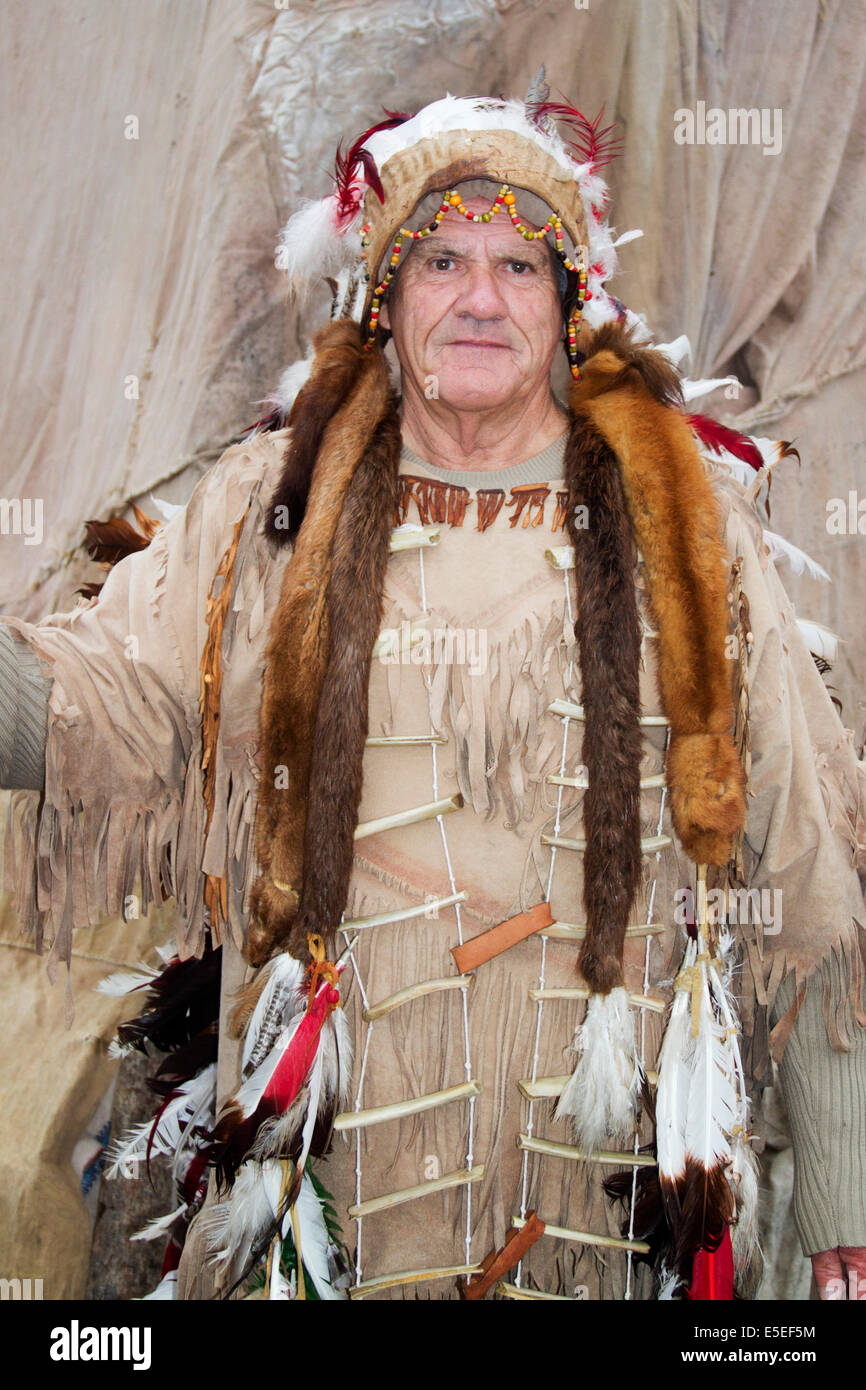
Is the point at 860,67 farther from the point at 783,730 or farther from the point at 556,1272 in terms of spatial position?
the point at 556,1272

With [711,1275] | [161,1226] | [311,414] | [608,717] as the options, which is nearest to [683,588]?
[608,717]

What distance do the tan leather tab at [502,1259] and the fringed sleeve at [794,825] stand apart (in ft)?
1.59

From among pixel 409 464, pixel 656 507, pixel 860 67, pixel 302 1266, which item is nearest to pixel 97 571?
pixel 409 464

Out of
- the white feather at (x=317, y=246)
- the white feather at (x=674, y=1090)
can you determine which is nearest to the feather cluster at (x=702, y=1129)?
the white feather at (x=674, y=1090)

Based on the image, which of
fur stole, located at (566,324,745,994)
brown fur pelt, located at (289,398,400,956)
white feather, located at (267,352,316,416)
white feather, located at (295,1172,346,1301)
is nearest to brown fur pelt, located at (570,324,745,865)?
fur stole, located at (566,324,745,994)

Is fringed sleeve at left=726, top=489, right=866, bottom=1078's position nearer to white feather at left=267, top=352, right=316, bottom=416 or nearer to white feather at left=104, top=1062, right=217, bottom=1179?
white feather at left=267, top=352, right=316, bottom=416

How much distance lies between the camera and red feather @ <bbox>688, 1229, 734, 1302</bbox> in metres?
1.64

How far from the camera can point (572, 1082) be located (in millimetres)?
1646

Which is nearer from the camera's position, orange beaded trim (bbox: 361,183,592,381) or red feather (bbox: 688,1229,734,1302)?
red feather (bbox: 688,1229,734,1302)

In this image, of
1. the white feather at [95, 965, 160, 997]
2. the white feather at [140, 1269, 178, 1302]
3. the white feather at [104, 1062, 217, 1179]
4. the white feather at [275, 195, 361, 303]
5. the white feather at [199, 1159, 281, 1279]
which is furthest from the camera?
the white feather at [95, 965, 160, 997]

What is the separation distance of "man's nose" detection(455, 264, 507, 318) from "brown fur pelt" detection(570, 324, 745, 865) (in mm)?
215

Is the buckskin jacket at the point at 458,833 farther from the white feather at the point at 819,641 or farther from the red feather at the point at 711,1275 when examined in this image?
the white feather at the point at 819,641

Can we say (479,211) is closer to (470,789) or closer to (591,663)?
(591,663)

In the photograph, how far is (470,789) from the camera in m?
1.72
